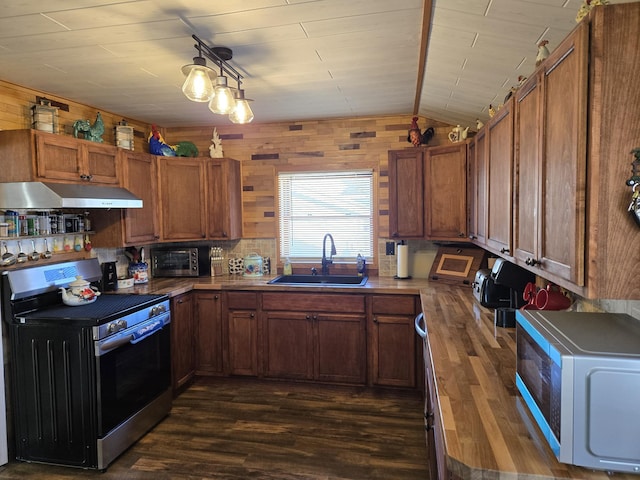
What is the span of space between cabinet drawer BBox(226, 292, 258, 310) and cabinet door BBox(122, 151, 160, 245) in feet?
2.87

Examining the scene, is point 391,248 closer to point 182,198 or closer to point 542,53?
point 182,198

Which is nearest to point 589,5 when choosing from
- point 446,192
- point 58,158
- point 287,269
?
point 446,192

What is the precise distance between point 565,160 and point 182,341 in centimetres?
315

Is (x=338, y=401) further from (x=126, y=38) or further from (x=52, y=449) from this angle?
(x=126, y=38)

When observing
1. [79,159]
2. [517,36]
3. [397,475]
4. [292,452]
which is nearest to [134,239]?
[79,159]

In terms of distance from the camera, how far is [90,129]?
10.3ft

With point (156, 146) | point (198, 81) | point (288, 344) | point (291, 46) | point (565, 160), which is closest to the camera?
point (565, 160)

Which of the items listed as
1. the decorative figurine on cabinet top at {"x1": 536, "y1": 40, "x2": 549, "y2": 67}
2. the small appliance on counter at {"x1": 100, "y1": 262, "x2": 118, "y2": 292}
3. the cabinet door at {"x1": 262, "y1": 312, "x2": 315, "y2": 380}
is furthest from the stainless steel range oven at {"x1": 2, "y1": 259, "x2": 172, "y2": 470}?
the decorative figurine on cabinet top at {"x1": 536, "y1": 40, "x2": 549, "y2": 67}

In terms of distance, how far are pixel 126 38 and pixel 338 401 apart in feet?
9.38

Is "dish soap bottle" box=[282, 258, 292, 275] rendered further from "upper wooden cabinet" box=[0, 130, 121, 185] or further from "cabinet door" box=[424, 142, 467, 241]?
"upper wooden cabinet" box=[0, 130, 121, 185]

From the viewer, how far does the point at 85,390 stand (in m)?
2.42

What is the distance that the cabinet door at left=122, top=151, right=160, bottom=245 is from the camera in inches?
132

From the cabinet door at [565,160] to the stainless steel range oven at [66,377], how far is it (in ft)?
7.80

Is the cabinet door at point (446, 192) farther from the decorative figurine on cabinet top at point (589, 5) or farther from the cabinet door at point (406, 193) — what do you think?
the decorative figurine on cabinet top at point (589, 5)
